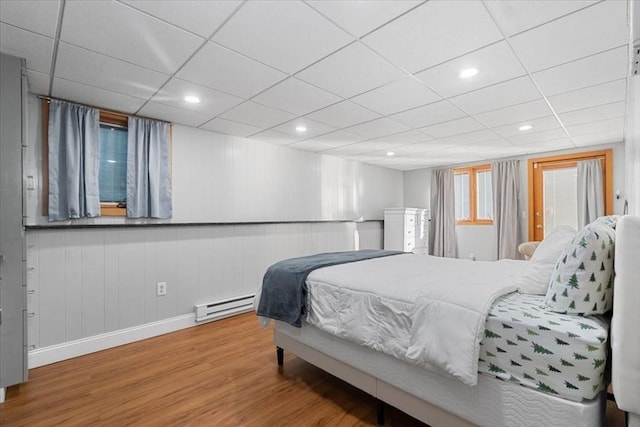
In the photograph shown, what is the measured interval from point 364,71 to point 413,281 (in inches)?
60.3

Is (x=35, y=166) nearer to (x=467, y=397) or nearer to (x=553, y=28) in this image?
(x=467, y=397)

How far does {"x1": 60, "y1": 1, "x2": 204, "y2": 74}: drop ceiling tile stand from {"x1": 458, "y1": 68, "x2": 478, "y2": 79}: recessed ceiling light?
1.82 meters

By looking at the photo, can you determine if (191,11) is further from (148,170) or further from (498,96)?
(498,96)

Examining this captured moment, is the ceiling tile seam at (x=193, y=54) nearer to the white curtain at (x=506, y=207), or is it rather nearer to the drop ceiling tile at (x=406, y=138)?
the drop ceiling tile at (x=406, y=138)

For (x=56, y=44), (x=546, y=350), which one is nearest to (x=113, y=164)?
(x=56, y=44)

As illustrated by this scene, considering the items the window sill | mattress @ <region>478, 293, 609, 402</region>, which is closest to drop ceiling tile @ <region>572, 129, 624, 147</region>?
mattress @ <region>478, 293, 609, 402</region>

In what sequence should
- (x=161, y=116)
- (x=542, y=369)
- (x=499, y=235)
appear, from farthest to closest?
(x=499, y=235), (x=161, y=116), (x=542, y=369)

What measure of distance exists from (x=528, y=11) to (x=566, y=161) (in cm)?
414

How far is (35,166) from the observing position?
8.39 feet

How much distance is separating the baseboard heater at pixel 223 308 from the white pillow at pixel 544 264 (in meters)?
3.09

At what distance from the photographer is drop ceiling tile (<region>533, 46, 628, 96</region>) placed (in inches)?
79.4

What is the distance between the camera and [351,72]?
2209mm

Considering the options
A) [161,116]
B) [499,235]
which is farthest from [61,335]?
[499,235]

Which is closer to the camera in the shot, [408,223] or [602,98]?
[602,98]
